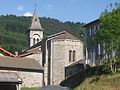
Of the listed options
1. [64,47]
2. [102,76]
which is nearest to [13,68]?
[102,76]

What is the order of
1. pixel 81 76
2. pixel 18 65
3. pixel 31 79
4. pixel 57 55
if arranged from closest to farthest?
pixel 81 76 → pixel 18 65 → pixel 31 79 → pixel 57 55

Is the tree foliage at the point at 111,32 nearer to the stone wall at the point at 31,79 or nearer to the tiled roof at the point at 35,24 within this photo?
the stone wall at the point at 31,79

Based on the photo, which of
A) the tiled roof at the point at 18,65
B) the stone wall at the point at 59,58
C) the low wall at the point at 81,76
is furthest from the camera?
the stone wall at the point at 59,58

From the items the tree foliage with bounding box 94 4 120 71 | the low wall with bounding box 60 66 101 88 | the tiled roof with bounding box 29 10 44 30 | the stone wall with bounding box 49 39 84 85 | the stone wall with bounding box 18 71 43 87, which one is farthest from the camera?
the tiled roof with bounding box 29 10 44 30

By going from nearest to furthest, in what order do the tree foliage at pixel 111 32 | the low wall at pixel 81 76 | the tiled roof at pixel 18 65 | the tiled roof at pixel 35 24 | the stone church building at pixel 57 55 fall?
1. the tree foliage at pixel 111 32
2. the low wall at pixel 81 76
3. the tiled roof at pixel 18 65
4. the stone church building at pixel 57 55
5. the tiled roof at pixel 35 24

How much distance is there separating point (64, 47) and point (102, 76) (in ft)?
78.7

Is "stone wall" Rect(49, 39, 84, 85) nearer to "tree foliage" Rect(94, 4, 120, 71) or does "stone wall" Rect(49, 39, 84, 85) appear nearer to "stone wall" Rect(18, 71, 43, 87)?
"stone wall" Rect(18, 71, 43, 87)

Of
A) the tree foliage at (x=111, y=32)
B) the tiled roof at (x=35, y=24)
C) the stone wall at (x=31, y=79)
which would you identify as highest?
the tiled roof at (x=35, y=24)

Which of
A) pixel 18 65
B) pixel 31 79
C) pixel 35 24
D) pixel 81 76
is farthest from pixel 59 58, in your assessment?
pixel 35 24

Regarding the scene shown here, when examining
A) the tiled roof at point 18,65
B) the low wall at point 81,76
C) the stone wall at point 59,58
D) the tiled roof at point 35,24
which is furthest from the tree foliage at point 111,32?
the tiled roof at point 35,24

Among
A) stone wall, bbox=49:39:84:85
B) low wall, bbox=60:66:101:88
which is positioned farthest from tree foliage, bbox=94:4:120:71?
stone wall, bbox=49:39:84:85

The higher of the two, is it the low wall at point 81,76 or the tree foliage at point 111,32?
the tree foliage at point 111,32

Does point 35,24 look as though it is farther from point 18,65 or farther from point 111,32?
point 111,32

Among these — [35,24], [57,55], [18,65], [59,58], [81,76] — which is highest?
[35,24]
